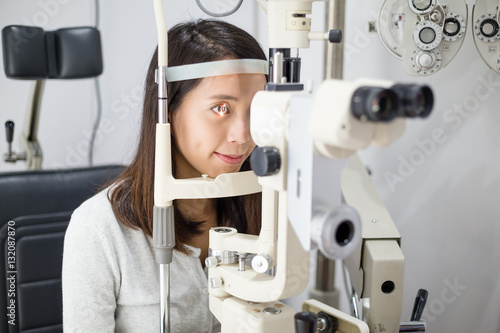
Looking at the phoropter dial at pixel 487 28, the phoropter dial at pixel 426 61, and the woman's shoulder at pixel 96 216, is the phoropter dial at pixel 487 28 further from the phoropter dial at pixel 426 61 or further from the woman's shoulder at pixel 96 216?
the woman's shoulder at pixel 96 216

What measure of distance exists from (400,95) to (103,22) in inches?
78.7

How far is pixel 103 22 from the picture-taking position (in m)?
2.35

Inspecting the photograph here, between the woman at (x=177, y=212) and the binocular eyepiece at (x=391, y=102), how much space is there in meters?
0.47

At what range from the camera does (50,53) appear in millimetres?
1640

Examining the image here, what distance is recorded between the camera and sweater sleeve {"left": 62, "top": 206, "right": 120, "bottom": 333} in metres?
1.10

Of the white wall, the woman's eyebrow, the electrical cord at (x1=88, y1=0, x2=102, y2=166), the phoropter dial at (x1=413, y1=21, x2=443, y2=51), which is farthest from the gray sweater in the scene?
the electrical cord at (x1=88, y1=0, x2=102, y2=166)

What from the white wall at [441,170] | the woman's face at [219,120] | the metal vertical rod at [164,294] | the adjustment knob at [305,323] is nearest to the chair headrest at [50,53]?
the white wall at [441,170]

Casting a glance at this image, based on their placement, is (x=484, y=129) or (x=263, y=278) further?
→ (x=484, y=129)

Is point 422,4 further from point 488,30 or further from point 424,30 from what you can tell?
point 488,30

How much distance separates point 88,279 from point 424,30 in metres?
0.98

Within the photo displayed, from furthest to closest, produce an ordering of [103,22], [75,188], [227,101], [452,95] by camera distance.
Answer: [103,22] < [452,95] < [75,188] < [227,101]

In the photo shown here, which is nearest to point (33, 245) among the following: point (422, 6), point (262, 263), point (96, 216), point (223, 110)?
point (96, 216)

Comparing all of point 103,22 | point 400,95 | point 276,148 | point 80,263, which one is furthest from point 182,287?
point 103,22

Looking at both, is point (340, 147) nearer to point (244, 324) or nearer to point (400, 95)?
point (400, 95)
